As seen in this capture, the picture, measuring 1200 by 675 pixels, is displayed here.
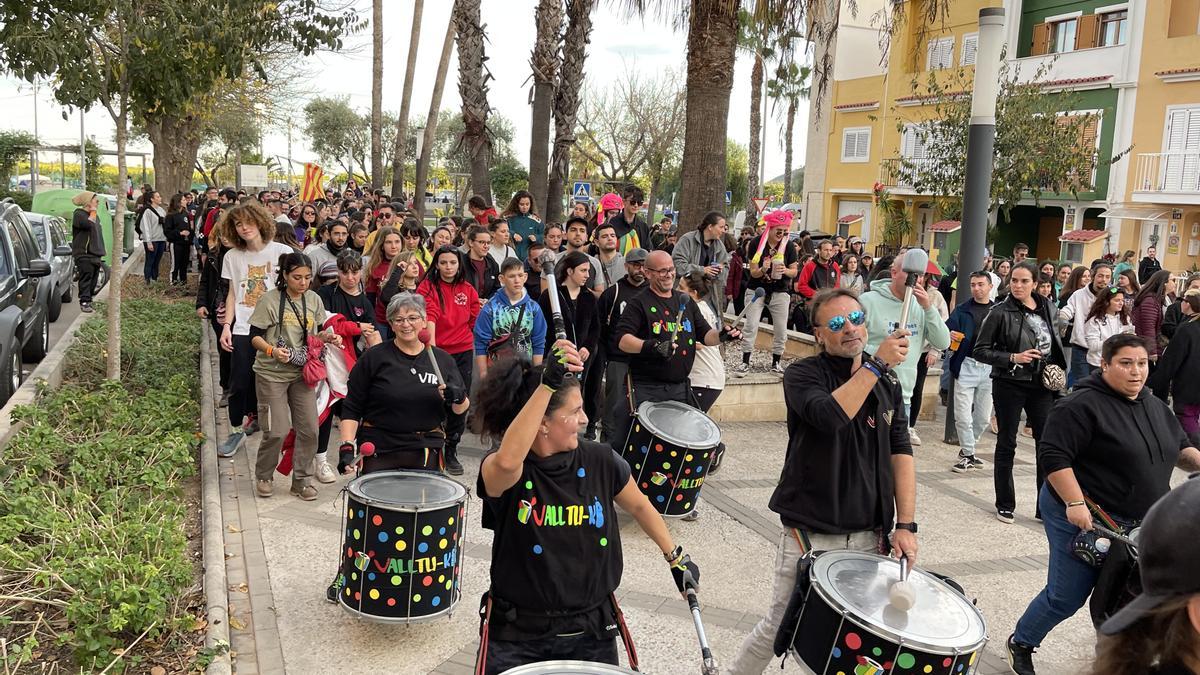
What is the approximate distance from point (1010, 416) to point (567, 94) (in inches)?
358

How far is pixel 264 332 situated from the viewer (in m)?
7.23

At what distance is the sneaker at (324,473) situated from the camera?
7734mm

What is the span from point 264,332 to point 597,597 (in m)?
4.59

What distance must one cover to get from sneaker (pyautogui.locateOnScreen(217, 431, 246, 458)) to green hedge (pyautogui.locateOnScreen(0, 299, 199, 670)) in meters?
0.26

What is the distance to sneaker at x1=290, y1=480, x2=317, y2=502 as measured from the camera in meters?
7.38

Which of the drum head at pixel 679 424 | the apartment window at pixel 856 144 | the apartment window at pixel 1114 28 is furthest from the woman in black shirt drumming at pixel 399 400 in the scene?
the apartment window at pixel 856 144

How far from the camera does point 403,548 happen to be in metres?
4.71

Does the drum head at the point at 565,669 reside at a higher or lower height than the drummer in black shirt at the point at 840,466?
lower

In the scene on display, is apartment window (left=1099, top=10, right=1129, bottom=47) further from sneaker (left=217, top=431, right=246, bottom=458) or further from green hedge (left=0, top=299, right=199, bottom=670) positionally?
sneaker (left=217, top=431, right=246, bottom=458)

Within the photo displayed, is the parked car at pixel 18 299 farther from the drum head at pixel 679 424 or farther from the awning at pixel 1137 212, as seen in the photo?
the awning at pixel 1137 212

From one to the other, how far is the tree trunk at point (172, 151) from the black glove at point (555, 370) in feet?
67.4

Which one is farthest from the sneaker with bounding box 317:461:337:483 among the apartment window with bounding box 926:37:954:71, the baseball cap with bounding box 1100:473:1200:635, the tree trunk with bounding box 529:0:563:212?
the apartment window with bounding box 926:37:954:71

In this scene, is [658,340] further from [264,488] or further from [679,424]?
[264,488]

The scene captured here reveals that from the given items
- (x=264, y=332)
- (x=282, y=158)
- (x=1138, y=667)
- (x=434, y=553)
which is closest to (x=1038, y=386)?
(x=434, y=553)
